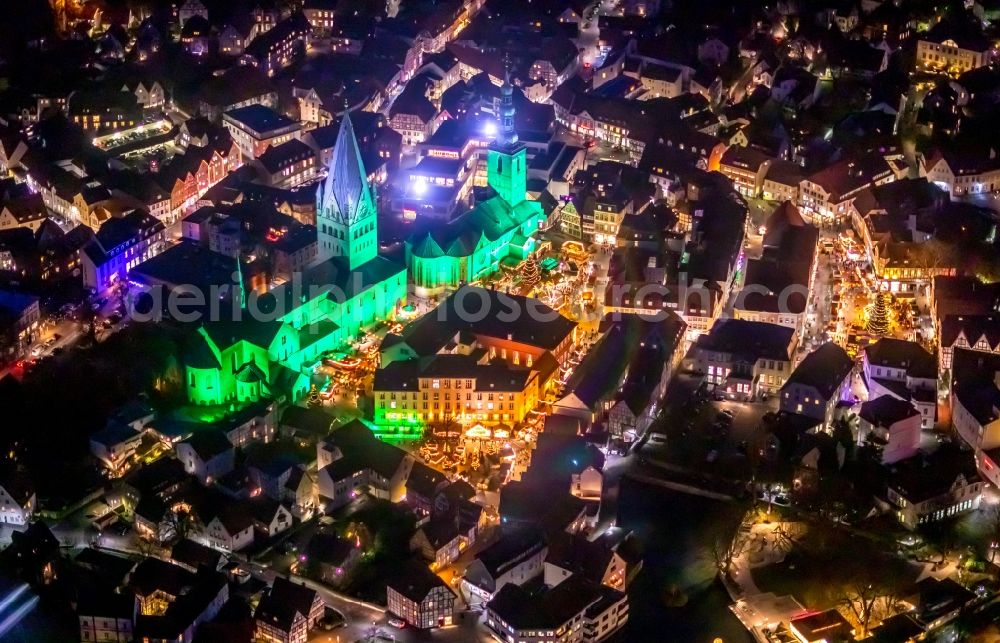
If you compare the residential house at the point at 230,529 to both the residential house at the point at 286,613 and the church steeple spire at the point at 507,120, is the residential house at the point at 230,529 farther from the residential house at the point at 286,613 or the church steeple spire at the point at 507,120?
the church steeple spire at the point at 507,120

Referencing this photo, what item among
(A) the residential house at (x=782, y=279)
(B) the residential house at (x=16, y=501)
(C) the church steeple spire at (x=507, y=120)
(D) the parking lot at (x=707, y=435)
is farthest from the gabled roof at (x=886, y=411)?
(B) the residential house at (x=16, y=501)

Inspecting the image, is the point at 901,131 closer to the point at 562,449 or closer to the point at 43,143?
the point at 562,449

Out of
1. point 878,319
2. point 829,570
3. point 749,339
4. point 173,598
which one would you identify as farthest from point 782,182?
point 173,598

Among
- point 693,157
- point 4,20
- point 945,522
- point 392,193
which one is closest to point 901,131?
point 693,157

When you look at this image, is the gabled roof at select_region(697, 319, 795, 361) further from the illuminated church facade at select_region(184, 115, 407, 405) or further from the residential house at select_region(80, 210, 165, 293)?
the residential house at select_region(80, 210, 165, 293)

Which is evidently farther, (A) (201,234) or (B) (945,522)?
(A) (201,234)

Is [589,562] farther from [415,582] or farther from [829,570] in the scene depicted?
[829,570]
